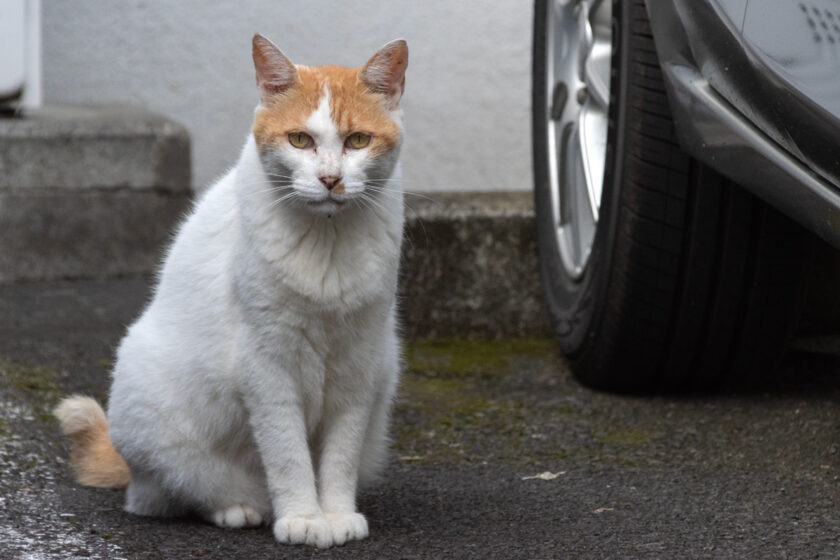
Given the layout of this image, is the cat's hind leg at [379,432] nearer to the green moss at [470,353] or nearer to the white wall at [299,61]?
the green moss at [470,353]

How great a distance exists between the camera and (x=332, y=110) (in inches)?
85.7

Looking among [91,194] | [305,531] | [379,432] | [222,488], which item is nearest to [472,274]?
[379,432]

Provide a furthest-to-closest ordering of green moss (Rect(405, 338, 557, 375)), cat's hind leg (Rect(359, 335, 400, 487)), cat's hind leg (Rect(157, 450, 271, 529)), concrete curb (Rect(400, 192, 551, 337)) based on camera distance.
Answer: concrete curb (Rect(400, 192, 551, 337))
green moss (Rect(405, 338, 557, 375))
cat's hind leg (Rect(359, 335, 400, 487))
cat's hind leg (Rect(157, 450, 271, 529))

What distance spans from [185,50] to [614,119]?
289cm

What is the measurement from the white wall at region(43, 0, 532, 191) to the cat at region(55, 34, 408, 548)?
314 cm

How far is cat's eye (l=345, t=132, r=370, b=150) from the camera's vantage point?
2191 mm

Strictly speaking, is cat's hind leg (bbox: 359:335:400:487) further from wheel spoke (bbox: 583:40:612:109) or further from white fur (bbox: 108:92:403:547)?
wheel spoke (bbox: 583:40:612:109)

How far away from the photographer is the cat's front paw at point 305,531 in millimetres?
2184

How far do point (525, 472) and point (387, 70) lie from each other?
3.14 ft

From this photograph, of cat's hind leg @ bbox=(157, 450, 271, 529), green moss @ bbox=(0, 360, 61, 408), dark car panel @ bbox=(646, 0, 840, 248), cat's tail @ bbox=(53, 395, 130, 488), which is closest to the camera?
dark car panel @ bbox=(646, 0, 840, 248)

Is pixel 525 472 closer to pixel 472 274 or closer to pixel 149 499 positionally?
pixel 149 499

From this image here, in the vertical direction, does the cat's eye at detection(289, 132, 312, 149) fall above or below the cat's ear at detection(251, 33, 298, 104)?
below

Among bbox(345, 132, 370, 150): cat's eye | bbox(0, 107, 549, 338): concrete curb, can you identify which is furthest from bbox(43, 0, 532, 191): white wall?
bbox(345, 132, 370, 150): cat's eye

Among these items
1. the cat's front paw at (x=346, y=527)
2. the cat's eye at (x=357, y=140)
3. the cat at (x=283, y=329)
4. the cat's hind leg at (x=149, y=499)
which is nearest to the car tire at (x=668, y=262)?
the cat at (x=283, y=329)
